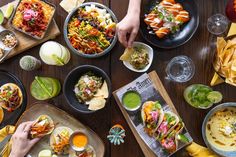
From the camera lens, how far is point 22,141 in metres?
1.77

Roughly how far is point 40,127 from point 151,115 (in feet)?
2.01

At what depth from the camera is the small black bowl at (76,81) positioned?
5.67 feet

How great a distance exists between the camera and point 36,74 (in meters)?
1.86

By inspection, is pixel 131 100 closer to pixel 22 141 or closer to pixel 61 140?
pixel 61 140

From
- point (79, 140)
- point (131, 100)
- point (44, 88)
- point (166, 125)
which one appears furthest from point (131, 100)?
point (44, 88)

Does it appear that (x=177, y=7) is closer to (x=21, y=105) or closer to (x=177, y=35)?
(x=177, y=35)

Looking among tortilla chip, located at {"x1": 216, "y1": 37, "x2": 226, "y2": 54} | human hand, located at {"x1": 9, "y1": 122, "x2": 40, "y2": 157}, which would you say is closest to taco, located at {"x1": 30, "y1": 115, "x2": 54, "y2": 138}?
human hand, located at {"x1": 9, "y1": 122, "x2": 40, "y2": 157}

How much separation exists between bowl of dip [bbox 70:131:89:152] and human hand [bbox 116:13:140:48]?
54cm

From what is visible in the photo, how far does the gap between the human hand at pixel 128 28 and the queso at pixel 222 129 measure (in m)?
0.63

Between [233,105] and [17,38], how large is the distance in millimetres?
1253

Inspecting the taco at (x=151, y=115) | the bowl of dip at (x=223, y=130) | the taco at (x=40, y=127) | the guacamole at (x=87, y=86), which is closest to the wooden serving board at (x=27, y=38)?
the guacamole at (x=87, y=86)

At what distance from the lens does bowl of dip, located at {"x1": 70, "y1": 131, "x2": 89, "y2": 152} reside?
1.76 m

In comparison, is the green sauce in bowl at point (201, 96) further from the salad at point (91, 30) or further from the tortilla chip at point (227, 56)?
the salad at point (91, 30)

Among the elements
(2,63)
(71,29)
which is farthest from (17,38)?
(71,29)
